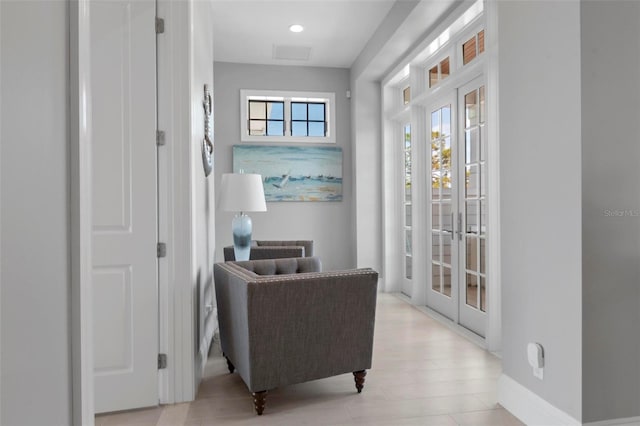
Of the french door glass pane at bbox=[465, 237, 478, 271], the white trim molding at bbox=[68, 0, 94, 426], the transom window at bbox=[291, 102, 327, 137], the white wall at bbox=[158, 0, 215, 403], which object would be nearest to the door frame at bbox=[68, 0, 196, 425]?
the white wall at bbox=[158, 0, 215, 403]

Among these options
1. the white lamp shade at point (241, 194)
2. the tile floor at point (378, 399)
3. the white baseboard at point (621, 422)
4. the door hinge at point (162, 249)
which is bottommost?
the tile floor at point (378, 399)

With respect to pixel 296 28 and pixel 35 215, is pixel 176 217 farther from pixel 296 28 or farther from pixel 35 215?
pixel 296 28

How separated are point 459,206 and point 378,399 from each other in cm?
207

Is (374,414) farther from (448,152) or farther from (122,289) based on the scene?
(448,152)

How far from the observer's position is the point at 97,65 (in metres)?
2.28

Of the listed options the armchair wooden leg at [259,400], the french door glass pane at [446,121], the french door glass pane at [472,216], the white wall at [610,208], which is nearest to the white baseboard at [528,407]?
the white wall at [610,208]

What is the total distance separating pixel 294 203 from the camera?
5.83m

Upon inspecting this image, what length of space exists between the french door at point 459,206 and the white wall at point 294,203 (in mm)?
1451

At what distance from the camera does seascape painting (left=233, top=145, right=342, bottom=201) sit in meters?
5.71

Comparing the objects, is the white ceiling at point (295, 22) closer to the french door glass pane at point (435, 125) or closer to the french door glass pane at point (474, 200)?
the french door glass pane at point (435, 125)

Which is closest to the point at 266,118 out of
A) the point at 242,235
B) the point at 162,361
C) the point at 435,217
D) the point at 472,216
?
the point at 435,217

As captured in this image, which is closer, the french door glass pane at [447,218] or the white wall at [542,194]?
the white wall at [542,194]

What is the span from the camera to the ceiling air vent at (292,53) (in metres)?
5.22

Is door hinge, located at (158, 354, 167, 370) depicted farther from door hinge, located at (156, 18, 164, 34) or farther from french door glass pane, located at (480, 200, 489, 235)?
french door glass pane, located at (480, 200, 489, 235)
